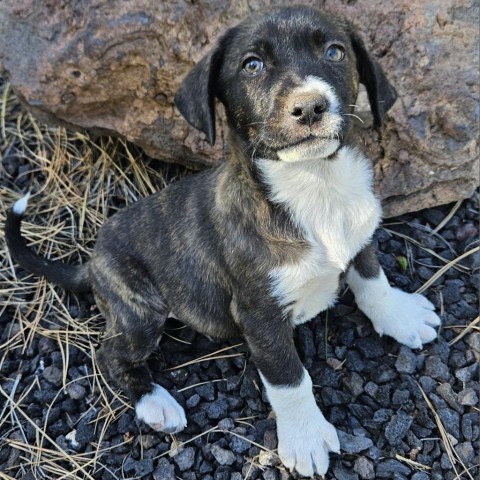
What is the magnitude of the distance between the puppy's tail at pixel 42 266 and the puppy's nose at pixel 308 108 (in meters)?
2.07

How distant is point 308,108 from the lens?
111 inches

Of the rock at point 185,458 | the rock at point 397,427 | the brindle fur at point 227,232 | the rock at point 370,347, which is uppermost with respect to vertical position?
the brindle fur at point 227,232

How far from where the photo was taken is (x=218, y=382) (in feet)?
13.4

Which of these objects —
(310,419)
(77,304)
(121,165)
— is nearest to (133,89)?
(121,165)

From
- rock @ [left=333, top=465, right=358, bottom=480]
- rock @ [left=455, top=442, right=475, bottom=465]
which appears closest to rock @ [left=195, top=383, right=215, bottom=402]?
rock @ [left=333, top=465, right=358, bottom=480]

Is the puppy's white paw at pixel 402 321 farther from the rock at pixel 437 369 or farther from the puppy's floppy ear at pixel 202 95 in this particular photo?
the puppy's floppy ear at pixel 202 95

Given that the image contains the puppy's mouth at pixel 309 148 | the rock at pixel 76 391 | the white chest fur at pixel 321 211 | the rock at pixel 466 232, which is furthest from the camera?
the rock at pixel 466 232

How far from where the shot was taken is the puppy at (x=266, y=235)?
308cm

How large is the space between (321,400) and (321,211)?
1.26 m

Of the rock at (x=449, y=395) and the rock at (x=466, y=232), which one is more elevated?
the rock at (x=466, y=232)

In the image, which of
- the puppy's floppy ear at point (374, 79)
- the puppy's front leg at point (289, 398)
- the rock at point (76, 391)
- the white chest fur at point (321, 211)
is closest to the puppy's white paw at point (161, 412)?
the rock at point (76, 391)

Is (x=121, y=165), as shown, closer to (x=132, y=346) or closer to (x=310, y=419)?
(x=132, y=346)

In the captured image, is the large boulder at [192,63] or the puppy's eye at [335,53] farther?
the large boulder at [192,63]

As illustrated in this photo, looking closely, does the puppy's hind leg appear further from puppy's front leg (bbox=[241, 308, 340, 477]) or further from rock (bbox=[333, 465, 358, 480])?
rock (bbox=[333, 465, 358, 480])
